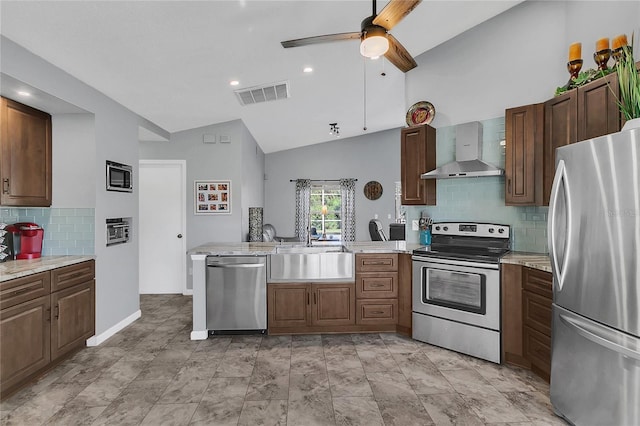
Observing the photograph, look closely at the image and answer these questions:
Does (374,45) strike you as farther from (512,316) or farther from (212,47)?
(512,316)

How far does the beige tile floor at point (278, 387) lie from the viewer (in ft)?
6.95

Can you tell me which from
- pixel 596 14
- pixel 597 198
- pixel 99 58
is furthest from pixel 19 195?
pixel 596 14

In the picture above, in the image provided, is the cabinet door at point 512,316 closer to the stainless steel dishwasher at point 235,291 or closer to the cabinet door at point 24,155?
the stainless steel dishwasher at point 235,291

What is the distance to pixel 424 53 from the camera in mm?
3990

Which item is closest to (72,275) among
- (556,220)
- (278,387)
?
(278,387)

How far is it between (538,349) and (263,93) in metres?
3.76

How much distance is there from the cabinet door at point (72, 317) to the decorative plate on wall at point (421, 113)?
3.80 metres

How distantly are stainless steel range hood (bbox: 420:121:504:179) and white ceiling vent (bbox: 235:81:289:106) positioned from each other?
1.96 m

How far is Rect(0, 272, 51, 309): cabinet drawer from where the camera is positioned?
2.26 metres

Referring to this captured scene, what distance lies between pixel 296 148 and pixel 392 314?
232 inches

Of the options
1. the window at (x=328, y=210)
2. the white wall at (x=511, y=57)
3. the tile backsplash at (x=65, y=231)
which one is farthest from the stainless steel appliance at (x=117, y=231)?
the window at (x=328, y=210)

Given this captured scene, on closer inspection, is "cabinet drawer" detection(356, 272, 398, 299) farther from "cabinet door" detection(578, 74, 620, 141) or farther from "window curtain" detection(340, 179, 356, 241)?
"window curtain" detection(340, 179, 356, 241)

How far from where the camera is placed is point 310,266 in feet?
11.3

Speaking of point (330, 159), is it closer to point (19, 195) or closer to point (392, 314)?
point (392, 314)
